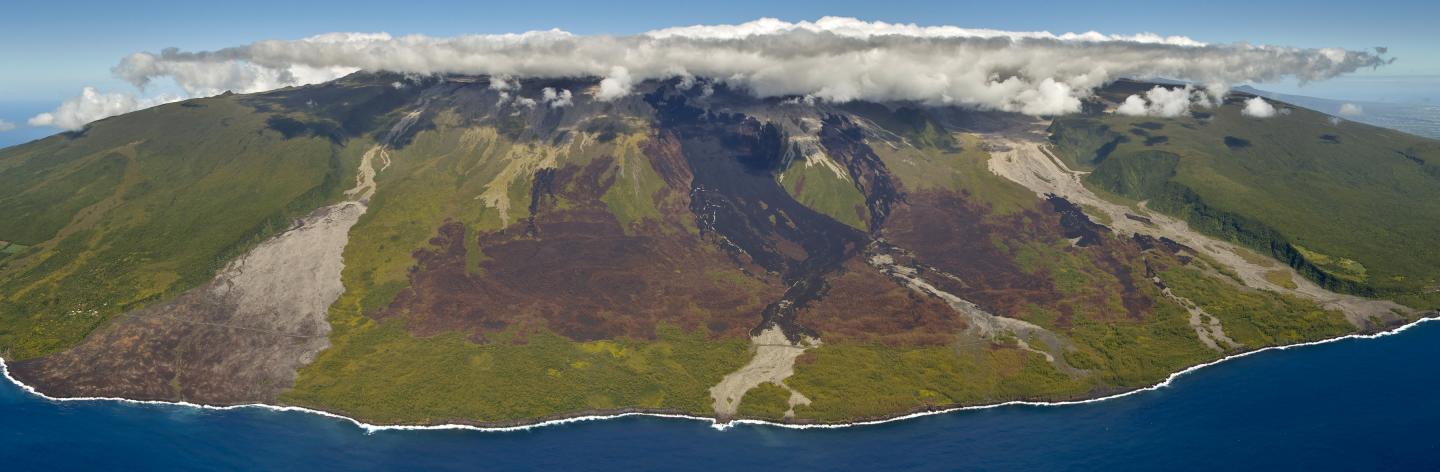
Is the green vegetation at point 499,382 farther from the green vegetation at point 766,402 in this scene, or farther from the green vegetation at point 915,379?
the green vegetation at point 915,379

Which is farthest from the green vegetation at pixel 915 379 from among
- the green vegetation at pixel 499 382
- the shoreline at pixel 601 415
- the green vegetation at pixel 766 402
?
the green vegetation at pixel 499 382

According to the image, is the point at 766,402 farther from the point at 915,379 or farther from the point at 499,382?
the point at 499,382

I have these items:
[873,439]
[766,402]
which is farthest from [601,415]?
[873,439]

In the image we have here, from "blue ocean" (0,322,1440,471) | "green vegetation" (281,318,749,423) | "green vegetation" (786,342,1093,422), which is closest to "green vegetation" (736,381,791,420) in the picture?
"green vegetation" (786,342,1093,422)

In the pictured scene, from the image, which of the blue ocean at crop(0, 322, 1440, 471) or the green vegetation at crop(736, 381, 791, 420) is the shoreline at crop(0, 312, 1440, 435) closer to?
the blue ocean at crop(0, 322, 1440, 471)

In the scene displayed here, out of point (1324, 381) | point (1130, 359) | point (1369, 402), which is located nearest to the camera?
point (1369, 402)

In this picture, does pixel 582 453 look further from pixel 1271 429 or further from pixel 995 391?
pixel 1271 429

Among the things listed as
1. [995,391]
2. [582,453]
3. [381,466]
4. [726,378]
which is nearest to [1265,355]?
[995,391]
